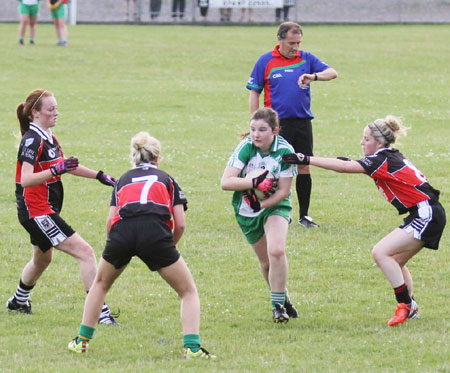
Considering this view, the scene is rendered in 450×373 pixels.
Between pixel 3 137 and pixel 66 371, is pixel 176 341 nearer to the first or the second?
pixel 66 371

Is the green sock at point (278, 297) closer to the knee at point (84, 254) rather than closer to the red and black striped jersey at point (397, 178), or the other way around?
the red and black striped jersey at point (397, 178)

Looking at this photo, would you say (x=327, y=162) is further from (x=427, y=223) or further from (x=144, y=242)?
(x=144, y=242)

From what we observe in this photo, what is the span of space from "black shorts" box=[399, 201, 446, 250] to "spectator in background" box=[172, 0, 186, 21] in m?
33.7

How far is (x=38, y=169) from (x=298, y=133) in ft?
14.8

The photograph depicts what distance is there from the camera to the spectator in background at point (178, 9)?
39.9 m

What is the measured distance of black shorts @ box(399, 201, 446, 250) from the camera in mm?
7285

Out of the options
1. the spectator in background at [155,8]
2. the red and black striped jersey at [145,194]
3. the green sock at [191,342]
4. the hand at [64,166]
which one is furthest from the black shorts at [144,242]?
the spectator in background at [155,8]

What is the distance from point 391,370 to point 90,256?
2.70 m

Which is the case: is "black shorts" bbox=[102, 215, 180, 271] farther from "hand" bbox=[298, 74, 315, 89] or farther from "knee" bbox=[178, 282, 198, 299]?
"hand" bbox=[298, 74, 315, 89]

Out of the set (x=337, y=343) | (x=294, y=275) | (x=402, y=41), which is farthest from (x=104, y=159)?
(x=402, y=41)

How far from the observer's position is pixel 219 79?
2697 centimetres

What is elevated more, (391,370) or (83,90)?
(391,370)

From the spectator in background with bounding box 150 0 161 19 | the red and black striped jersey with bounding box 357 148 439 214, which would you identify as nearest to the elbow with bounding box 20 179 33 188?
the red and black striped jersey with bounding box 357 148 439 214

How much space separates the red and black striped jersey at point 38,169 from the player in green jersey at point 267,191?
1.45 metres
